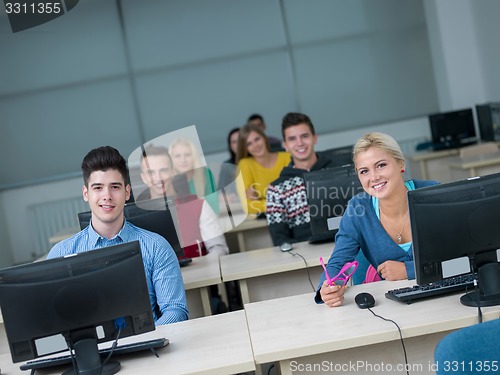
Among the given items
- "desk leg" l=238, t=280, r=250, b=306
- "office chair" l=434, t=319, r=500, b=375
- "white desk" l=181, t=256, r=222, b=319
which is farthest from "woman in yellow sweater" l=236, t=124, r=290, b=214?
"office chair" l=434, t=319, r=500, b=375

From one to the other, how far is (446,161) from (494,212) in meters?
5.25

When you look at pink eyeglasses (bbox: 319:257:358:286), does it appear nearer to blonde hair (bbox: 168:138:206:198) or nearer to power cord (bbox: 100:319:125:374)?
power cord (bbox: 100:319:125:374)

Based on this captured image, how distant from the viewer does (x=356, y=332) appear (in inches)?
89.3

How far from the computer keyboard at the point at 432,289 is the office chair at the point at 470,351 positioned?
824 mm

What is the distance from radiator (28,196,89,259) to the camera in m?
8.08

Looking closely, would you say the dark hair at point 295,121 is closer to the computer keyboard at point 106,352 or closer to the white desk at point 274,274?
the white desk at point 274,274

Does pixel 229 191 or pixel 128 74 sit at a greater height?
pixel 128 74

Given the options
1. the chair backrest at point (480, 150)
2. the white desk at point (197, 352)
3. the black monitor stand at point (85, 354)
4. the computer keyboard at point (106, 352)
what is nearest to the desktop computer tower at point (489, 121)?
the chair backrest at point (480, 150)

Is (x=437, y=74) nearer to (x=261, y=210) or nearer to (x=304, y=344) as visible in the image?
(x=261, y=210)

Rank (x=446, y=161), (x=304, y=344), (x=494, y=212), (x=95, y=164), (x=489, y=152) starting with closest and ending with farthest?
(x=304, y=344) → (x=494, y=212) → (x=95, y=164) → (x=489, y=152) → (x=446, y=161)

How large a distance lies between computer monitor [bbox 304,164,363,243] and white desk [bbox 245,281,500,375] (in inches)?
46.5

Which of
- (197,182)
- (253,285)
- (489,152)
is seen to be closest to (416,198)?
(253,285)

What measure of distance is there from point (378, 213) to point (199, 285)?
99cm

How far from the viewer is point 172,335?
8.39 ft
